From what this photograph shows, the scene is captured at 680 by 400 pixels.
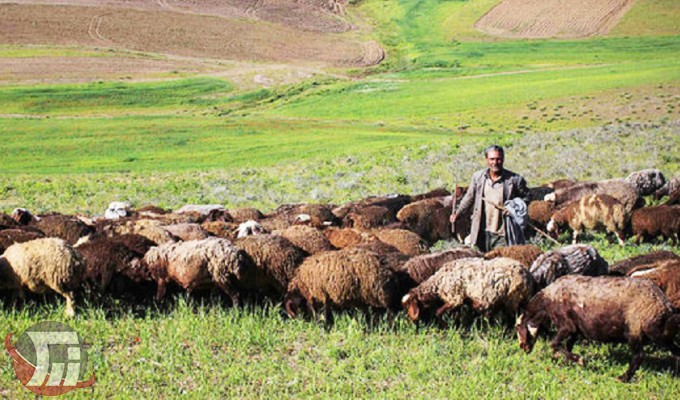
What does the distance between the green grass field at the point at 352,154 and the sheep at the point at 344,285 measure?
1.01 ft

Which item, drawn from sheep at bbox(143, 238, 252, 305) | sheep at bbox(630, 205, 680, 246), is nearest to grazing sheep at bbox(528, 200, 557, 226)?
sheep at bbox(630, 205, 680, 246)

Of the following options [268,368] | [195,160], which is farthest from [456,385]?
[195,160]

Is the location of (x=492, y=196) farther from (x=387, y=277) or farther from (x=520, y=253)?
(x=387, y=277)

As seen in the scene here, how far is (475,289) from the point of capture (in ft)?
27.0

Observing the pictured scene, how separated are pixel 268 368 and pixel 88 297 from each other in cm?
328

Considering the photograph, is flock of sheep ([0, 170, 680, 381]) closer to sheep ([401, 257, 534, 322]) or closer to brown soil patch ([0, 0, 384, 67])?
sheep ([401, 257, 534, 322])

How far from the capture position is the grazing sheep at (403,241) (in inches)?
463

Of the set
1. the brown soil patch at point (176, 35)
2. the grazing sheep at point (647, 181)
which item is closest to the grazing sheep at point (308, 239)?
the grazing sheep at point (647, 181)

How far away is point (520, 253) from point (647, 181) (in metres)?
11.6

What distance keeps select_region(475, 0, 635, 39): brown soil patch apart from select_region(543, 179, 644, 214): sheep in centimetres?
6494

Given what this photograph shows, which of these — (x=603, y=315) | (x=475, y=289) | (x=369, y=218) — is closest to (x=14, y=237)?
(x=475, y=289)

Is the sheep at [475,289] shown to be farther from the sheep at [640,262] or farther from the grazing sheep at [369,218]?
the grazing sheep at [369,218]

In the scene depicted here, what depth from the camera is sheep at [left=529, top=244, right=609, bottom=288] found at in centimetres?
867

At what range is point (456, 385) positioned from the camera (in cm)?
679
